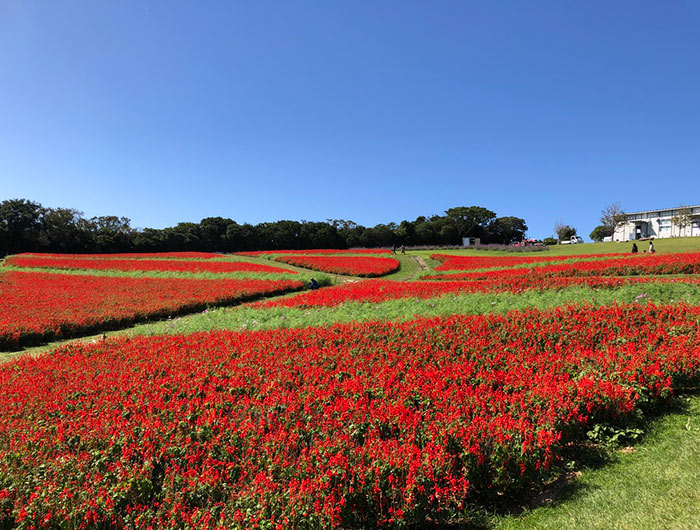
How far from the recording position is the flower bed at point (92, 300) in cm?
1283

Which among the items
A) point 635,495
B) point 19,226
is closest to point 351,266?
point 635,495

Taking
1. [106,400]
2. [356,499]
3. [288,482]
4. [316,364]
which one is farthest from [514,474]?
[106,400]

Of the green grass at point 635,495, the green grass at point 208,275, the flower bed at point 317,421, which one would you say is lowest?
the green grass at point 635,495

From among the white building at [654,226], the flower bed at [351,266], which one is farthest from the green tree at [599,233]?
the flower bed at [351,266]

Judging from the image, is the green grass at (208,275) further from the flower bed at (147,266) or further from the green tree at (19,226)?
the green tree at (19,226)

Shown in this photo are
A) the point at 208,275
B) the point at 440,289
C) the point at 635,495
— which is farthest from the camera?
the point at 208,275

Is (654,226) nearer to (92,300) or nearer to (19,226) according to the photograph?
(92,300)

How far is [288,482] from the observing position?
3652 millimetres

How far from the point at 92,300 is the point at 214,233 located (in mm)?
59159

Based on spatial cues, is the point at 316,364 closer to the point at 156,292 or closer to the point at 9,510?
the point at 9,510

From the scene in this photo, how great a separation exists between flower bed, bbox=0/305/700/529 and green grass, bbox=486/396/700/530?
374mm

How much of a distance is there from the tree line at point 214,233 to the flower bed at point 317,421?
6460cm

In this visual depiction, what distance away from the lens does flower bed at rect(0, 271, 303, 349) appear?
42.1 ft

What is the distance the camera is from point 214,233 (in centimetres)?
7369
